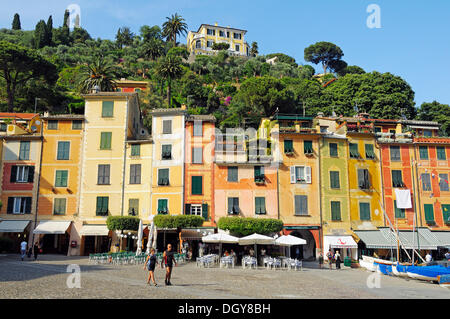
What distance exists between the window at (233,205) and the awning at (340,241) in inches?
319

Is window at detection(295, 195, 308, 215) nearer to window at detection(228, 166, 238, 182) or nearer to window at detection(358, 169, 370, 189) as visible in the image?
window at detection(358, 169, 370, 189)

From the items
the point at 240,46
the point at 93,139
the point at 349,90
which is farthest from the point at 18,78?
the point at 240,46

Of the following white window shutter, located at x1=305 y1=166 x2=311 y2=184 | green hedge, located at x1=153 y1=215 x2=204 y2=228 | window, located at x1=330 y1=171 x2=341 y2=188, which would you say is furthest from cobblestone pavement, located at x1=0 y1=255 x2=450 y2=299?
window, located at x1=330 y1=171 x2=341 y2=188

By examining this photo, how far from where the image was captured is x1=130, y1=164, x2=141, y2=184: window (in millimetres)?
37094

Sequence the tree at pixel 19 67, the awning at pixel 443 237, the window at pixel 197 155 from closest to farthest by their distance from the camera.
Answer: the awning at pixel 443 237
the window at pixel 197 155
the tree at pixel 19 67

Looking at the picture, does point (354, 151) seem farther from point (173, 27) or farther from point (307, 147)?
point (173, 27)

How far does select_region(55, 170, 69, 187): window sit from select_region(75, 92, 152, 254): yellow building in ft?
5.46

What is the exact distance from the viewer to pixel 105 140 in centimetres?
3797

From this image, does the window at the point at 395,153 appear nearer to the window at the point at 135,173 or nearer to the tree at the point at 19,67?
the window at the point at 135,173

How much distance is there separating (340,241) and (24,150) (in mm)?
29059

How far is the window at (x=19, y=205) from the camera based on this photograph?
1441 inches

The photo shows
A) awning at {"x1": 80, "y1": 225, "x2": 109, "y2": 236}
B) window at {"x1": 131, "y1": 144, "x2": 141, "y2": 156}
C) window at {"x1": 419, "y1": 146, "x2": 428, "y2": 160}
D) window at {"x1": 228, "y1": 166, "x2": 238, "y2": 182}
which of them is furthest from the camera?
window at {"x1": 419, "y1": 146, "x2": 428, "y2": 160}

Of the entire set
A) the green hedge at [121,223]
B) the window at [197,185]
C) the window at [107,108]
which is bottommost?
the green hedge at [121,223]

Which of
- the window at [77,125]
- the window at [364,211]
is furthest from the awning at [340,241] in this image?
the window at [77,125]
